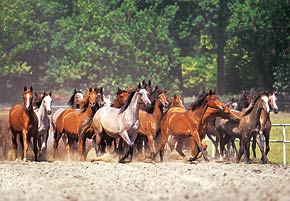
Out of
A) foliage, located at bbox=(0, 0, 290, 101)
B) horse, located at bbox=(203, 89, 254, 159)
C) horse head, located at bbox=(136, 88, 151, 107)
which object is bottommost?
horse, located at bbox=(203, 89, 254, 159)

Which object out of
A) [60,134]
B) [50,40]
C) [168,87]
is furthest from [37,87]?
[60,134]

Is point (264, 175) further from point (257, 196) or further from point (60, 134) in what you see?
point (60, 134)

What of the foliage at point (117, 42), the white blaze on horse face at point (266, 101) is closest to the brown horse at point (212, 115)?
the white blaze on horse face at point (266, 101)

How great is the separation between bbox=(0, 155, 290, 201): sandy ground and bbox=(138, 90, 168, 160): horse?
8.60 feet

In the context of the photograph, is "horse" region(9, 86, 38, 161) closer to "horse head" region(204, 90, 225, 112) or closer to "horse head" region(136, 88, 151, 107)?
"horse head" region(136, 88, 151, 107)

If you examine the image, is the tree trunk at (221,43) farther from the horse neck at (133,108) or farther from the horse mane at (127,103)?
the horse neck at (133,108)

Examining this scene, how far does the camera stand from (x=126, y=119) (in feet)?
81.2

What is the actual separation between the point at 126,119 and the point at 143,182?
6.39m

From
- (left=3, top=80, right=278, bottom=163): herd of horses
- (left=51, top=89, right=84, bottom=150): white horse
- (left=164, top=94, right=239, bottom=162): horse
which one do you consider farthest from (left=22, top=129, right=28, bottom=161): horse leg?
(left=164, top=94, right=239, bottom=162): horse

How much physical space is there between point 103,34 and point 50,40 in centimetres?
627

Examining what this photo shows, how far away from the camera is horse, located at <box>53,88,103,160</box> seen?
26281mm

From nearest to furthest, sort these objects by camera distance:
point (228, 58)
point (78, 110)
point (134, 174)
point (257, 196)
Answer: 1. point (257, 196)
2. point (134, 174)
3. point (78, 110)
4. point (228, 58)

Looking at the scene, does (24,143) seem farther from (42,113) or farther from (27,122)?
(42,113)

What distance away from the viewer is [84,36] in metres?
81.4
